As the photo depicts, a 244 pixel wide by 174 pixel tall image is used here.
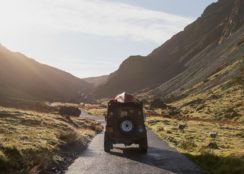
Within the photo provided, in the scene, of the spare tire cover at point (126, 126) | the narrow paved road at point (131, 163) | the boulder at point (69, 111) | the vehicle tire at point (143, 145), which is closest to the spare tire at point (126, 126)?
the spare tire cover at point (126, 126)

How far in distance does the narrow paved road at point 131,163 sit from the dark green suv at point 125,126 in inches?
32.5

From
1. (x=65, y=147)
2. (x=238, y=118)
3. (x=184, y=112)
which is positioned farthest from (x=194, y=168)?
(x=184, y=112)

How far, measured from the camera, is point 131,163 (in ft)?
83.8

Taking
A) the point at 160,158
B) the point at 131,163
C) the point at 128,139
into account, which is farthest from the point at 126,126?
the point at 131,163

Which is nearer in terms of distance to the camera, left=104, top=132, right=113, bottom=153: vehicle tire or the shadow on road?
the shadow on road

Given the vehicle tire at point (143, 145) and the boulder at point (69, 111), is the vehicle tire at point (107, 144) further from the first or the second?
the boulder at point (69, 111)

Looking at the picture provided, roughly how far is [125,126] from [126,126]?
0.07 metres

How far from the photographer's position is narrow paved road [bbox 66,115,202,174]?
22453 mm

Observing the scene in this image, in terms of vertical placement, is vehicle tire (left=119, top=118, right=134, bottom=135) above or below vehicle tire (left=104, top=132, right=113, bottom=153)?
above

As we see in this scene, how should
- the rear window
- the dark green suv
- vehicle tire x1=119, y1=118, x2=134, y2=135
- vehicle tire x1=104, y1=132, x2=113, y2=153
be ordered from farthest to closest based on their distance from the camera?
the rear window < vehicle tire x1=104, y1=132, x2=113, y2=153 < vehicle tire x1=119, y1=118, x2=134, y2=135 < the dark green suv

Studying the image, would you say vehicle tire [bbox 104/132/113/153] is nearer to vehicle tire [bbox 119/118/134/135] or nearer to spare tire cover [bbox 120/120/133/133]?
vehicle tire [bbox 119/118/134/135]

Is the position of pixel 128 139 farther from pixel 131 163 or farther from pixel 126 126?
pixel 131 163

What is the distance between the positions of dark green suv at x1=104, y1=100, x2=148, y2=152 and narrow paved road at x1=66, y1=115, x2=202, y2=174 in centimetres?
82

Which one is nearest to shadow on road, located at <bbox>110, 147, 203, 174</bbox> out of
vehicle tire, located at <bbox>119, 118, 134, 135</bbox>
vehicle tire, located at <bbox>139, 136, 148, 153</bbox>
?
vehicle tire, located at <bbox>139, 136, 148, 153</bbox>
